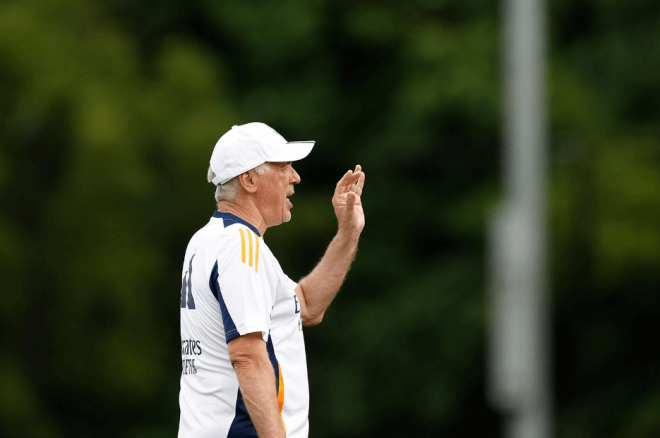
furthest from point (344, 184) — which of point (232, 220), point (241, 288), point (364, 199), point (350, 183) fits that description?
point (364, 199)

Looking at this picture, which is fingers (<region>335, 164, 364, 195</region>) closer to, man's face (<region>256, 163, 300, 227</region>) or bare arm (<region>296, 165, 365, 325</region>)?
bare arm (<region>296, 165, 365, 325</region>)

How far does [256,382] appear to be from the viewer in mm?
3316

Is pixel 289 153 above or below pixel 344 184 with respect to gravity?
above

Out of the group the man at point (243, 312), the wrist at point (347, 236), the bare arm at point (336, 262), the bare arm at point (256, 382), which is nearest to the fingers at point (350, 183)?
the bare arm at point (336, 262)

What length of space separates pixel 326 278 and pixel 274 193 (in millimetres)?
→ 620

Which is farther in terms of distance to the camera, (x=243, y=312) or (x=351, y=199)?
(x=351, y=199)

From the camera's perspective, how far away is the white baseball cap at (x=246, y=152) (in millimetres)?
3617

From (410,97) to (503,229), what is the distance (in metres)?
12.1

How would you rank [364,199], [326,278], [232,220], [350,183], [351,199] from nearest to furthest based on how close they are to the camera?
[232,220] → [351,199] → [326,278] → [350,183] → [364,199]

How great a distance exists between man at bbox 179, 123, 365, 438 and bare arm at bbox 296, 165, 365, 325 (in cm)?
45

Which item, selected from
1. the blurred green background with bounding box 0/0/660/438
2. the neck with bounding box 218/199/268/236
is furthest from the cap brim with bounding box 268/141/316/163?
the blurred green background with bounding box 0/0/660/438

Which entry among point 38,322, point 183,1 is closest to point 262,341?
point 38,322

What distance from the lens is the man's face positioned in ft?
12.0

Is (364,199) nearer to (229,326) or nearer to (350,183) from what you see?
(350,183)
